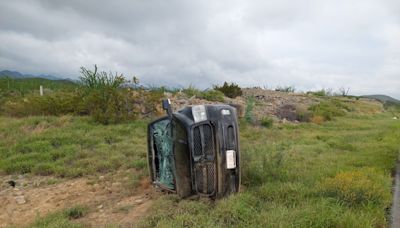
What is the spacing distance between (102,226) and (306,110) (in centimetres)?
1200

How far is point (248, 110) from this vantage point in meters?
10.3

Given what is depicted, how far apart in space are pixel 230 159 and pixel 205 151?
27cm

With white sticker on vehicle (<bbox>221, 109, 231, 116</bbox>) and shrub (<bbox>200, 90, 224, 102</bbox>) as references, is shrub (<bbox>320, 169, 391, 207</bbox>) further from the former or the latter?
shrub (<bbox>200, 90, 224, 102</bbox>)

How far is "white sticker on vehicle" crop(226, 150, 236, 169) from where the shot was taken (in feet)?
11.3

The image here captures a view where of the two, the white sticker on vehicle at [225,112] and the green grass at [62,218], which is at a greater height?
the white sticker on vehicle at [225,112]

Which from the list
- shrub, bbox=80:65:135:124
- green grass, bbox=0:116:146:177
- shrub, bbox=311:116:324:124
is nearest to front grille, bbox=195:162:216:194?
green grass, bbox=0:116:146:177

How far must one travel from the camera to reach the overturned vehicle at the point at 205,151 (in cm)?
340

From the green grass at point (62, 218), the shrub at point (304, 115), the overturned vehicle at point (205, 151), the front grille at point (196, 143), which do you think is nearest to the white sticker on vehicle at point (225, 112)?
A: the overturned vehicle at point (205, 151)

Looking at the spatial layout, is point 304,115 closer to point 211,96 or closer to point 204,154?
point 211,96

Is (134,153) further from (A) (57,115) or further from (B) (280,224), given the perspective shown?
(A) (57,115)

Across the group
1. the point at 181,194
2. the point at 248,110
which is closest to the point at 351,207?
the point at 181,194

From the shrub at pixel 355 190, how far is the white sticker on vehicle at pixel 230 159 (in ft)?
3.51

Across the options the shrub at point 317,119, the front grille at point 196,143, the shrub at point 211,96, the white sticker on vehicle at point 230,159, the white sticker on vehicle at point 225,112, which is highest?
the shrub at point 211,96

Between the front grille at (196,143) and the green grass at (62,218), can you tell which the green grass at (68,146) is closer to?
the green grass at (62,218)
